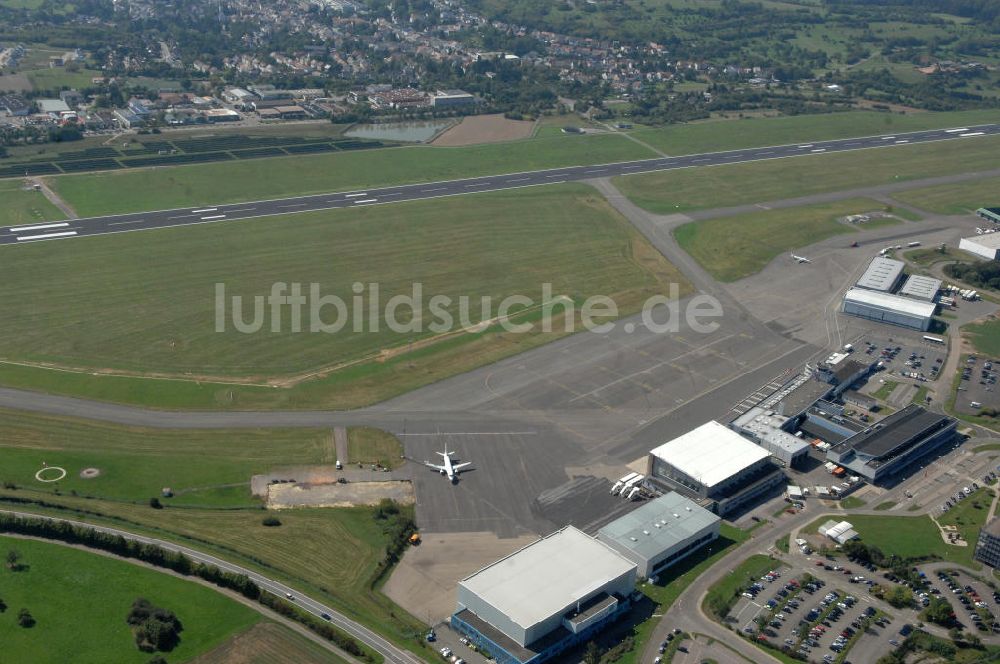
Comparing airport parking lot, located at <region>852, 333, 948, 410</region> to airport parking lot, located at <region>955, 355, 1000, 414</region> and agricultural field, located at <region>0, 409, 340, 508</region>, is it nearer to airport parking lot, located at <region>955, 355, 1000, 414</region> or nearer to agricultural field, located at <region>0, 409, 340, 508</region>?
airport parking lot, located at <region>955, 355, 1000, 414</region>

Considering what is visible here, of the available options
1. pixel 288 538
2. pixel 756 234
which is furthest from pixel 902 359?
pixel 288 538

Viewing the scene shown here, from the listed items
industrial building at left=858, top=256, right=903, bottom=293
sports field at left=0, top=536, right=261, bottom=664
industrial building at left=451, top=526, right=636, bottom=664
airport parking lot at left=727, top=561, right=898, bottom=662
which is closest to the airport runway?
industrial building at left=858, top=256, right=903, bottom=293

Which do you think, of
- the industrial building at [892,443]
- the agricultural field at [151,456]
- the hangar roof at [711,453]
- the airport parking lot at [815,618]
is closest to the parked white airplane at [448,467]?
the agricultural field at [151,456]

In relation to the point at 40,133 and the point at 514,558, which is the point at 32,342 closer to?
the point at 514,558

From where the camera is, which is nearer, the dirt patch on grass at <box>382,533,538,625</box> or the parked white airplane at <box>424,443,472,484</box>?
the dirt patch on grass at <box>382,533,538,625</box>

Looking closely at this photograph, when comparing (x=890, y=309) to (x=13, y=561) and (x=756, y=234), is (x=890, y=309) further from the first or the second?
(x=13, y=561)

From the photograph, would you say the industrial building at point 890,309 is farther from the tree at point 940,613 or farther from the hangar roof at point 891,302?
the tree at point 940,613
